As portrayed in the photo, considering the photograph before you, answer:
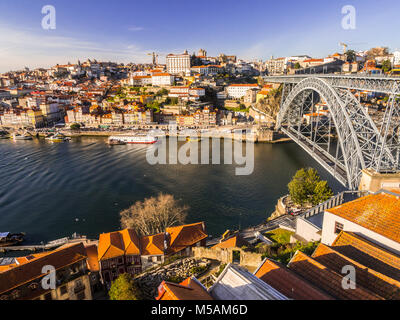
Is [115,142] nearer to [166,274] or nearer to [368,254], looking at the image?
[166,274]

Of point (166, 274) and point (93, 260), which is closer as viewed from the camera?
point (166, 274)

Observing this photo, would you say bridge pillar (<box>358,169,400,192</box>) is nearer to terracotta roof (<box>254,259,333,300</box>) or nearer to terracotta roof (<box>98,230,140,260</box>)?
terracotta roof (<box>254,259,333,300</box>)

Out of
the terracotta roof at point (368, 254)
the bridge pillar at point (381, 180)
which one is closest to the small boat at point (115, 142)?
the bridge pillar at point (381, 180)

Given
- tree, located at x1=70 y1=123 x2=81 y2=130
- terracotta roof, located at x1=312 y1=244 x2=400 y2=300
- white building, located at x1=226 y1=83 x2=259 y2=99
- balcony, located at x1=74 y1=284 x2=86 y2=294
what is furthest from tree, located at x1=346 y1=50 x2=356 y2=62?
balcony, located at x1=74 y1=284 x2=86 y2=294

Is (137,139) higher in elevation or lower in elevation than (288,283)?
higher

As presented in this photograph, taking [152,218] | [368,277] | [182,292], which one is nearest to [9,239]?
[152,218]
